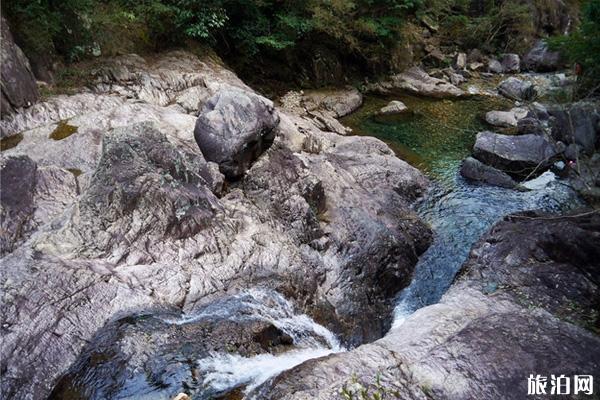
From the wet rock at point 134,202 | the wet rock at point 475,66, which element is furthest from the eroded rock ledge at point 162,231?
the wet rock at point 475,66

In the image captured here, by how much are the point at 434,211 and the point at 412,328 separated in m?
5.17

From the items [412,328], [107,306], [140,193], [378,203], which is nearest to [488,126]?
[378,203]

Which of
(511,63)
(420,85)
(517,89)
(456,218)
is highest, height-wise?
(420,85)

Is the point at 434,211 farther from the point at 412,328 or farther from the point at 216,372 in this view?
the point at 216,372

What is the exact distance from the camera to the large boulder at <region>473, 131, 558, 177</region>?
1168cm

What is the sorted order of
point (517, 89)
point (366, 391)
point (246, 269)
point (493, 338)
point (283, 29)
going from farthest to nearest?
point (517, 89), point (283, 29), point (246, 269), point (493, 338), point (366, 391)

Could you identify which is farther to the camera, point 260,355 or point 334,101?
point 334,101

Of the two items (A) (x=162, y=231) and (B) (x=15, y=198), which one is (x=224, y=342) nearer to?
(A) (x=162, y=231)

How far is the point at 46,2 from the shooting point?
10422mm

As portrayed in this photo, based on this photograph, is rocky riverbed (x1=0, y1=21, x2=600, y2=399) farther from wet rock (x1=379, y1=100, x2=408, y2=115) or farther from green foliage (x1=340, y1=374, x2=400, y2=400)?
wet rock (x1=379, y1=100, x2=408, y2=115)

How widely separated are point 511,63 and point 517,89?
4807 millimetres

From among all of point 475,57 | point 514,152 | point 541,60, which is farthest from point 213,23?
point 541,60

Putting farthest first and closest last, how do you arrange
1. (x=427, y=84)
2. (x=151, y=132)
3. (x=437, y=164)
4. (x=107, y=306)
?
(x=427, y=84)
(x=437, y=164)
(x=151, y=132)
(x=107, y=306)

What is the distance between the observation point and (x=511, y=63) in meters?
22.5
